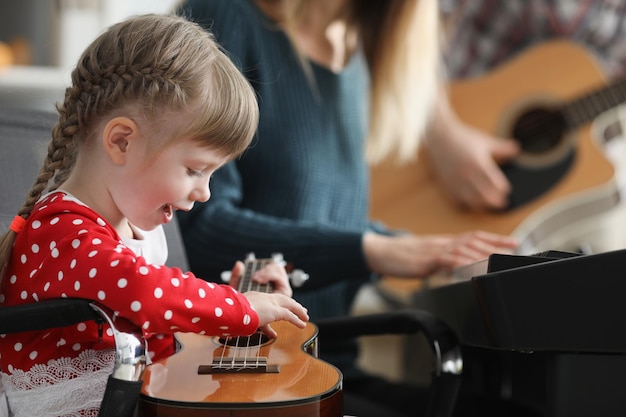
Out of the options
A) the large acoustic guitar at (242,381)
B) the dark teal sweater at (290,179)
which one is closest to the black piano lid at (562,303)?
the large acoustic guitar at (242,381)

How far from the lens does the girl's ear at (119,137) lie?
0.72 m

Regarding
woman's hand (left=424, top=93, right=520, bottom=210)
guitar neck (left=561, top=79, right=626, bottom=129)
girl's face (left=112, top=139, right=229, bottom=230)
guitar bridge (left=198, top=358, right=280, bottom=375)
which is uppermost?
guitar neck (left=561, top=79, right=626, bottom=129)

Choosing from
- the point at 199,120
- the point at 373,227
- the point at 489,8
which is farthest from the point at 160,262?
A: the point at 489,8

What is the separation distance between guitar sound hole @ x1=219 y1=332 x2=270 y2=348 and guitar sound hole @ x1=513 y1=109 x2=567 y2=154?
45.7 inches

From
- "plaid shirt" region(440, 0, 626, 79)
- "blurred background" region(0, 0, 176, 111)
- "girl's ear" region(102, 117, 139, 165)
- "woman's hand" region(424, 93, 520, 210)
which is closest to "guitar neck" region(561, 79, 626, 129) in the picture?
"woman's hand" region(424, 93, 520, 210)

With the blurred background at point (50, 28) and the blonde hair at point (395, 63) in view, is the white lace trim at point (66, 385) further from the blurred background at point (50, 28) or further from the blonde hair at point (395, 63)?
the blurred background at point (50, 28)

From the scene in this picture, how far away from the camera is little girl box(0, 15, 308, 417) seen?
692 millimetres

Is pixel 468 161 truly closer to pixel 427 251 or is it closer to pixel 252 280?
pixel 427 251

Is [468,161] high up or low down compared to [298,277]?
up

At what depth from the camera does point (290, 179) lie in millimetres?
1312

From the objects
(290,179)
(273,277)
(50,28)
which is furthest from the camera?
(50,28)

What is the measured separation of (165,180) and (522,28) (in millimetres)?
1600

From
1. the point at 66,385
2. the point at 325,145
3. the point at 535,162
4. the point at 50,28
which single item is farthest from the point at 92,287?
the point at 50,28

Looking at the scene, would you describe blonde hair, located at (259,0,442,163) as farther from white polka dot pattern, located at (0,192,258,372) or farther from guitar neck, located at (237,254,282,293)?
white polka dot pattern, located at (0,192,258,372)
